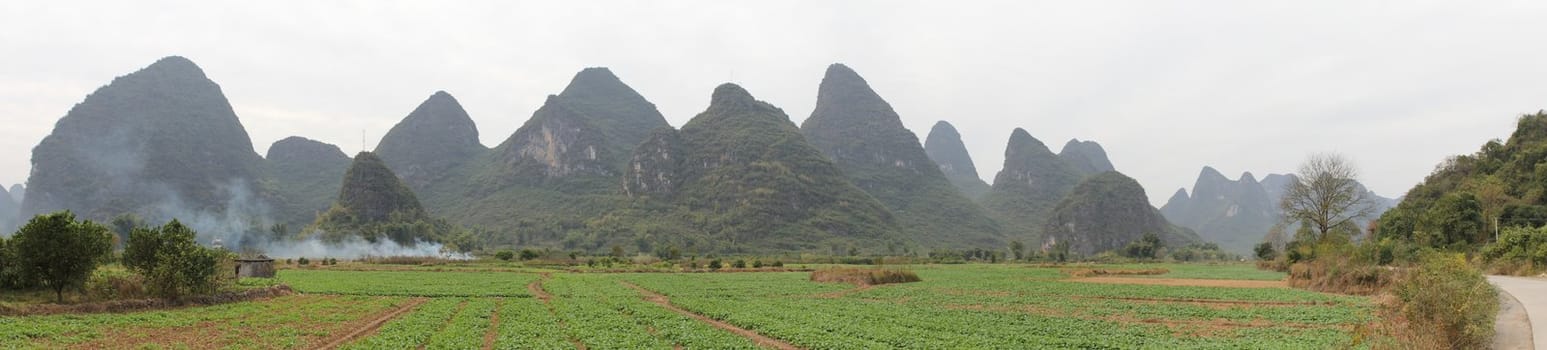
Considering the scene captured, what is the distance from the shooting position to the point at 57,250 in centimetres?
2450

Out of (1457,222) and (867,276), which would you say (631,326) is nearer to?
(867,276)

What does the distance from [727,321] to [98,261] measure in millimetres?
22731

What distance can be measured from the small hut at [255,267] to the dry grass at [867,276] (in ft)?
116

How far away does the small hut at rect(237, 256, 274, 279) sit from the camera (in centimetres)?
4547

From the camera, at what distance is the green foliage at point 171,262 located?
1027 inches

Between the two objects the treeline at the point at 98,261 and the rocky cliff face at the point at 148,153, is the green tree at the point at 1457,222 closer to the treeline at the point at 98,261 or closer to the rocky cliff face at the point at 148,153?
the treeline at the point at 98,261

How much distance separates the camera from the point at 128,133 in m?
168

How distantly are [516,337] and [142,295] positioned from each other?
17.3 meters

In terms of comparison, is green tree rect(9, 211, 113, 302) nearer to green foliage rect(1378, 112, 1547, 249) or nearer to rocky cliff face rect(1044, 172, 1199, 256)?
green foliage rect(1378, 112, 1547, 249)

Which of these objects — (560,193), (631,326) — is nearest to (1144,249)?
(631,326)

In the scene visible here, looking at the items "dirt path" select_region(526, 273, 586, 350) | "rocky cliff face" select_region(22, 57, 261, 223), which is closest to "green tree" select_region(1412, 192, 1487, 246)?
"dirt path" select_region(526, 273, 586, 350)

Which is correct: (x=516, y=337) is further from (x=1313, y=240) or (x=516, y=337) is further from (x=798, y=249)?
(x=798, y=249)

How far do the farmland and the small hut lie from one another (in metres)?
15.0

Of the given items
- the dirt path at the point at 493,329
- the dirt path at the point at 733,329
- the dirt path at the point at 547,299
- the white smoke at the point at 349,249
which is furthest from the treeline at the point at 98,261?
the white smoke at the point at 349,249
